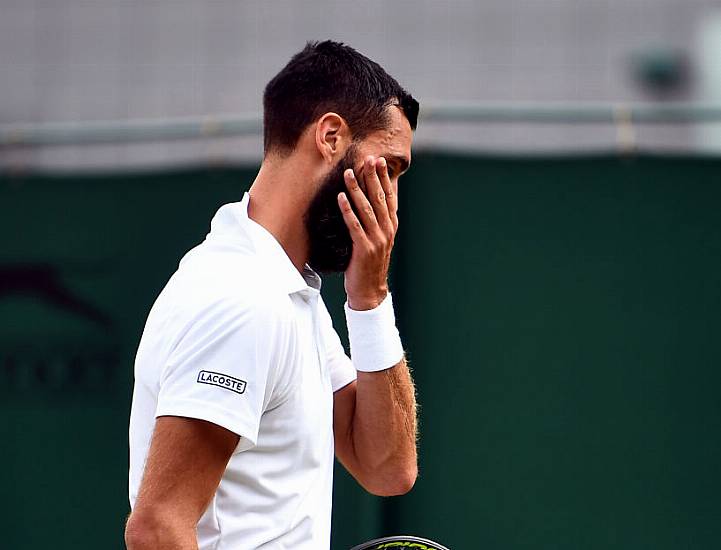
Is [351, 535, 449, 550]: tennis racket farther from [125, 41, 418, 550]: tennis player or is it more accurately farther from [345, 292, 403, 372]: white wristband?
[345, 292, 403, 372]: white wristband

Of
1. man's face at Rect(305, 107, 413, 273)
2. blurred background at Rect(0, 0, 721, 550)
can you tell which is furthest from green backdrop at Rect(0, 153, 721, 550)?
man's face at Rect(305, 107, 413, 273)

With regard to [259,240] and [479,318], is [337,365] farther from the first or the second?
[479,318]

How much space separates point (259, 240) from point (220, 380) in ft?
1.19

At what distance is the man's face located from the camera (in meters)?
2.16

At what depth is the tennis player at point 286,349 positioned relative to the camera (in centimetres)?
181

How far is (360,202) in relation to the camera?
2.16 m

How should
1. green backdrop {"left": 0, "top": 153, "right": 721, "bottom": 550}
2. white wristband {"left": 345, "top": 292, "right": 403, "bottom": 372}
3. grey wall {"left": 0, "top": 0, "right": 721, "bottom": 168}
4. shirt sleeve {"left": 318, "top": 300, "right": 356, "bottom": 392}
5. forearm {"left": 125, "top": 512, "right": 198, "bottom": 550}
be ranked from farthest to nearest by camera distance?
1. grey wall {"left": 0, "top": 0, "right": 721, "bottom": 168}
2. green backdrop {"left": 0, "top": 153, "right": 721, "bottom": 550}
3. shirt sleeve {"left": 318, "top": 300, "right": 356, "bottom": 392}
4. white wristband {"left": 345, "top": 292, "right": 403, "bottom": 372}
5. forearm {"left": 125, "top": 512, "right": 198, "bottom": 550}

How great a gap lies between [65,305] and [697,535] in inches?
95.0

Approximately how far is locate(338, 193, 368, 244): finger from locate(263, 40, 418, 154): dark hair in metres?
0.13

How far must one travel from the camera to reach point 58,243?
14.3 ft

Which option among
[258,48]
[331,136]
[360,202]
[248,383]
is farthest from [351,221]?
[258,48]

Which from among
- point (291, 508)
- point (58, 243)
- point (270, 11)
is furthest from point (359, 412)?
point (270, 11)

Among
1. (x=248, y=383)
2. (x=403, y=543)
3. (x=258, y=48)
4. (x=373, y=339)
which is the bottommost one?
(x=403, y=543)

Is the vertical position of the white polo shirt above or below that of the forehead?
below
